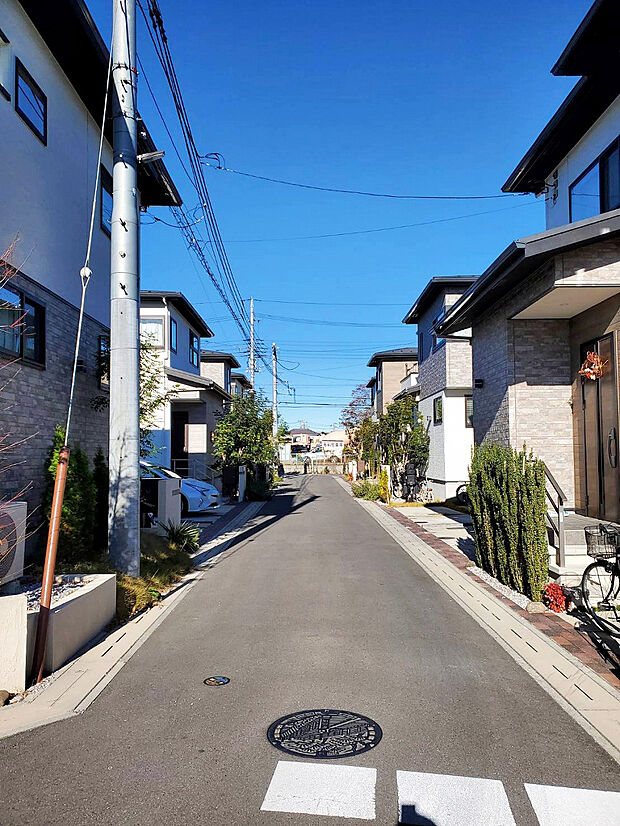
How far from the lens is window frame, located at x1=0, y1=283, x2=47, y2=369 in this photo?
856cm

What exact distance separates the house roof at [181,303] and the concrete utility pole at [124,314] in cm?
1394

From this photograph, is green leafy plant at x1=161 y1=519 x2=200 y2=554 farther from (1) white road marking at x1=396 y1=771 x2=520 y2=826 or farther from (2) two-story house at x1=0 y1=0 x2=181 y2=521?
(1) white road marking at x1=396 y1=771 x2=520 y2=826

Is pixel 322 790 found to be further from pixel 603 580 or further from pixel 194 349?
pixel 194 349

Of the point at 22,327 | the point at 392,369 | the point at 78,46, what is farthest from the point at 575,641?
the point at 392,369

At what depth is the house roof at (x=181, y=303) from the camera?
24.2 meters

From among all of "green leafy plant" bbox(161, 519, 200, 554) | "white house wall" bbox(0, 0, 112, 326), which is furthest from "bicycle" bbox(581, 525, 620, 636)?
"white house wall" bbox(0, 0, 112, 326)

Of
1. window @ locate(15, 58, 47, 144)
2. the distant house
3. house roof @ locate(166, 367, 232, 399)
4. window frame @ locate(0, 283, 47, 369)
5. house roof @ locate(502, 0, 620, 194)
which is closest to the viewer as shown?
window frame @ locate(0, 283, 47, 369)

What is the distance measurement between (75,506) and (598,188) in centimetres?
1095

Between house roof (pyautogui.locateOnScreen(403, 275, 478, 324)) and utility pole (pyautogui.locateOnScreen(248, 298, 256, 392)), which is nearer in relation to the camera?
house roof (pyautogui.locateOnScreen(403, 275, 478, 324))

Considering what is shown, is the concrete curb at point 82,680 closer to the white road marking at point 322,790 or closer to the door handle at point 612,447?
the white road marking at point 322,790

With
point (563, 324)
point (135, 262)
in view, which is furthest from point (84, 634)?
point (563, 324)

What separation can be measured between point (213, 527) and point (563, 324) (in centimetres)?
993

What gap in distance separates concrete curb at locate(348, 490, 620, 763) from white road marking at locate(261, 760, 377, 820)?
1648 mm

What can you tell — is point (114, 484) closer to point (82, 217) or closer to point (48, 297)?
point (48, 297)
